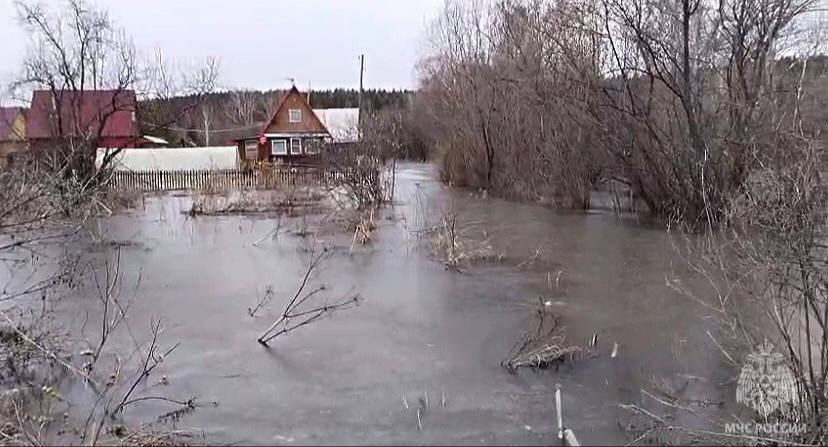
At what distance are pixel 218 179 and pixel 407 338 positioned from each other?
1975cm

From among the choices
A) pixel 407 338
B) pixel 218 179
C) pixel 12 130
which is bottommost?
pixel 407 338

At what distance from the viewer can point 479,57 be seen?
2281 centimetres

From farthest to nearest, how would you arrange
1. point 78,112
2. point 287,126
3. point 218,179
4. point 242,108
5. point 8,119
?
point 242,108, point 287,126, point 8,119, point 218,179, point 78,112

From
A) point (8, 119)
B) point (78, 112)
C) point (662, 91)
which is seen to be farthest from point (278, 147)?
point (662, 91)

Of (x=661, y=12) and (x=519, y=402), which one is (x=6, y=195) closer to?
(x=519, y=402)

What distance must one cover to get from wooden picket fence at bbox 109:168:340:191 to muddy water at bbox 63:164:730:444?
11361 millimetres

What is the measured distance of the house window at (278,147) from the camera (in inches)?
1644

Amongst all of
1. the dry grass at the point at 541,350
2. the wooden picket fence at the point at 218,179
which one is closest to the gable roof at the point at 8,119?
the wooden picket fence at the point at 218,179

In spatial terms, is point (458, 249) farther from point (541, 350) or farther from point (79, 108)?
point (79, 108)

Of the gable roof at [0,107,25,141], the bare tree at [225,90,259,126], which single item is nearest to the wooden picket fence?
the gable roof at [0,107,25,141]

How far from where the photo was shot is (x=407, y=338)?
6.56m

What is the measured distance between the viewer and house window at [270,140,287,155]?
137ft

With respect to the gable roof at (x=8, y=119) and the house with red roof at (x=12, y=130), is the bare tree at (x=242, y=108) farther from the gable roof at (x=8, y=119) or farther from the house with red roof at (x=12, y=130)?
the gable roof at (x=8, y=119)

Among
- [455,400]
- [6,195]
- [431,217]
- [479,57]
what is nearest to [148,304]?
[6,195]
